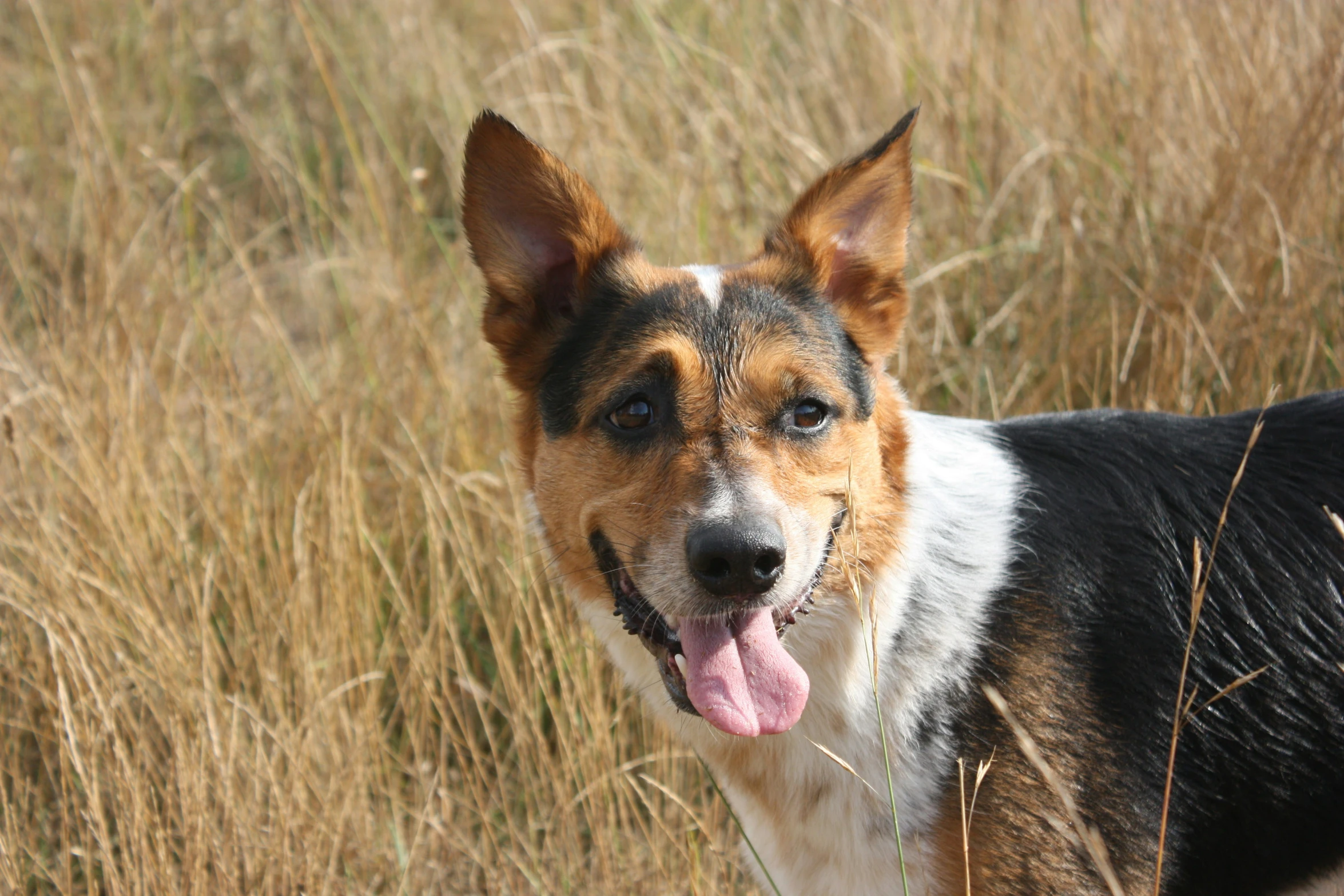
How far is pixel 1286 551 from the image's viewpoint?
2.62 m

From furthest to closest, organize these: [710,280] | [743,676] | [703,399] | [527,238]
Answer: [527,238], [710,280], [703,399], [743,676]

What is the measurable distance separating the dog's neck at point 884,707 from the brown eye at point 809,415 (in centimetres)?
28

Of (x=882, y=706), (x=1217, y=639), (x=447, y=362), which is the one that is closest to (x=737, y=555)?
(x=882, y=706)

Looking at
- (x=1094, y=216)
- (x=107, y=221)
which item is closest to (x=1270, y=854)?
(x=1094, y=216)

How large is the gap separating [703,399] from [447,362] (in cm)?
263

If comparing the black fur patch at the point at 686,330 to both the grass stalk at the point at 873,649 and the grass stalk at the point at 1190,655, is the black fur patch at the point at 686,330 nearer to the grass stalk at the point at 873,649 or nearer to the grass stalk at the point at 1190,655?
the grass stalk at the point at 873,649

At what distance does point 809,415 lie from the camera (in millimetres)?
2719

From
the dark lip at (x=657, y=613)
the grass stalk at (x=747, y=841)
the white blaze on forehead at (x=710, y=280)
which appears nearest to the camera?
the dark lip at (x=657, y=613)

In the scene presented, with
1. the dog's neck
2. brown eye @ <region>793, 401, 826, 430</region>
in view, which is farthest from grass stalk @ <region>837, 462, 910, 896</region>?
brown eye @ <region>793, 401, 826, 430</region>

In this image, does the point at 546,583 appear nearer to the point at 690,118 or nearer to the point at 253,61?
the point at 690,118

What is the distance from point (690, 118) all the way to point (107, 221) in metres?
2.68

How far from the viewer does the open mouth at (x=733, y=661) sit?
2455 millimetres

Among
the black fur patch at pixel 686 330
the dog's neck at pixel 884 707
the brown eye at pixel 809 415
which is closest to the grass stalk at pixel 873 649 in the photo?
the dog's neck at pixel 884 707

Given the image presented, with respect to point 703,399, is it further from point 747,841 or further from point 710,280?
point 747,841
